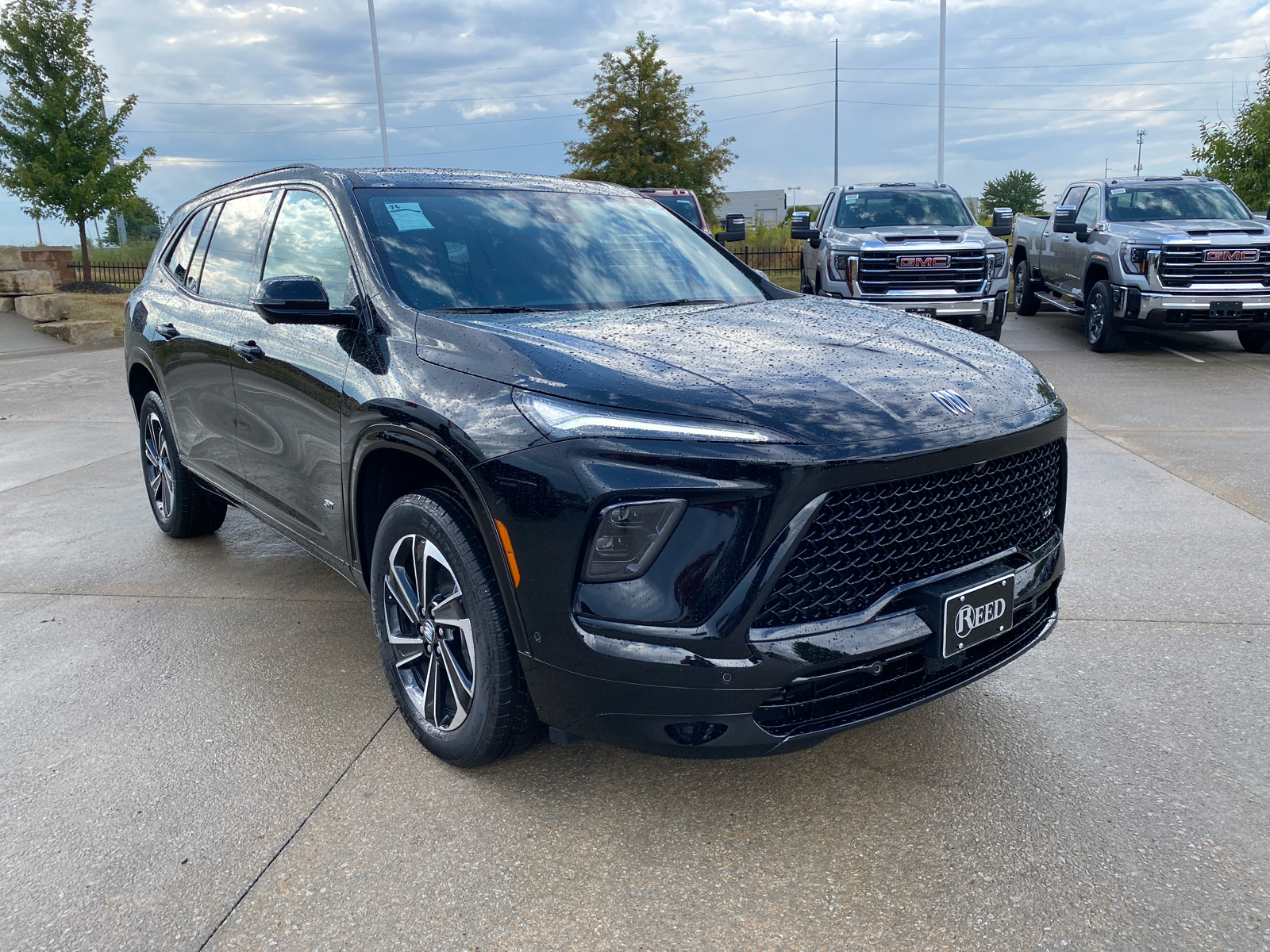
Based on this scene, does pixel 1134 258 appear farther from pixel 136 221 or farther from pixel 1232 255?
pixel 136 221

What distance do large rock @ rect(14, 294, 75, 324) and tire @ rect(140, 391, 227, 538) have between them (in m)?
12.1

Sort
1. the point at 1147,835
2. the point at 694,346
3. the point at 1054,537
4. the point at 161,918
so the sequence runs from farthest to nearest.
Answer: the point at 1054,537 < the point at 694,346 < the point at 1147,835 < the point at 161,918

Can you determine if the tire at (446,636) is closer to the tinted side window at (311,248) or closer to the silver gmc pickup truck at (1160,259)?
the tinted side window at (311,248)

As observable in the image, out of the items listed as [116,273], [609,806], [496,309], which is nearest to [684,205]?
[496,309]

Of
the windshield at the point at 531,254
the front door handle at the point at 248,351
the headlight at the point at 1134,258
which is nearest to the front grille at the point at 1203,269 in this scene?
the headlight at the point at 1134,258

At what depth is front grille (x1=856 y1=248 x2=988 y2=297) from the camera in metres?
11.7

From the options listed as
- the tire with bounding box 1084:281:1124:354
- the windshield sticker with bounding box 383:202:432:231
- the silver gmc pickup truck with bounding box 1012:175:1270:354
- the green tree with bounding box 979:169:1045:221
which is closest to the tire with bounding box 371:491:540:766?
the windshield sticker with bounding box 383:202:432:231

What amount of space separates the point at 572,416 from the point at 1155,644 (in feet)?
8.62

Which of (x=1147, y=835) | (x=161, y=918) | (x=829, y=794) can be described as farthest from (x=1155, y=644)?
(x=161, y=918)

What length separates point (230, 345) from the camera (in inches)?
161

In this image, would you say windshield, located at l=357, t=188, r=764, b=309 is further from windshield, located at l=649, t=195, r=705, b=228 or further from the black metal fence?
the black metal fence

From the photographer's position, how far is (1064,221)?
42.5ft

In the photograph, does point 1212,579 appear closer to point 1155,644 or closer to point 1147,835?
point 1155,644

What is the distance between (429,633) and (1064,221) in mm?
12230
